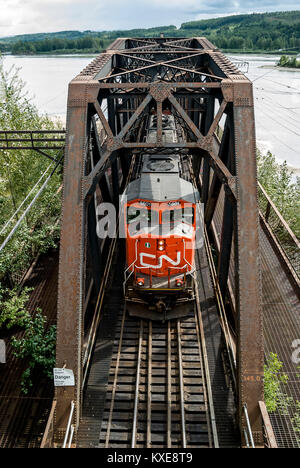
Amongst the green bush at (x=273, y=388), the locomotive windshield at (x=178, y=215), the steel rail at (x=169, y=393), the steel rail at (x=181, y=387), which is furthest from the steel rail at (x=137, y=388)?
the locomotive windshield at (x=178, y=215)

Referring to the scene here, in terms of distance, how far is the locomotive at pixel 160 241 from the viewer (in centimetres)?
984

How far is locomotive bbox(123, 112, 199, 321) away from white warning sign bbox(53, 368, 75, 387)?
407 cm

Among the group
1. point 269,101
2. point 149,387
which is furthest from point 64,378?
point 269,101

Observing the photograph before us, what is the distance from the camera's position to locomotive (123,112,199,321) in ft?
32.3

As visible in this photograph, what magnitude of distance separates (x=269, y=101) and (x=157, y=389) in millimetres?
44677

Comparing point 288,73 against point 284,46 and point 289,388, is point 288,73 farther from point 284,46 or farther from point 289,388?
point 289,388

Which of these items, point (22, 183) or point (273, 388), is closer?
point (273, 388)

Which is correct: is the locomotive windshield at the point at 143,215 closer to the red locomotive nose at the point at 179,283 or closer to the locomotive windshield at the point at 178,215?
the locomotive windshield at the point at 178,215

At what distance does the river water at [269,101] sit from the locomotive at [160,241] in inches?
857

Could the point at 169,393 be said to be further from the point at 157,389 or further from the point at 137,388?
the point at 137,388

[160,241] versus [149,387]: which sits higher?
[160,241]

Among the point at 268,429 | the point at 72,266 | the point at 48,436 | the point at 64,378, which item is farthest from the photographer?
the point at 72,266

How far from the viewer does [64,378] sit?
21.4 feet
